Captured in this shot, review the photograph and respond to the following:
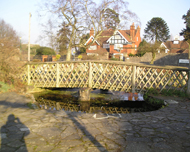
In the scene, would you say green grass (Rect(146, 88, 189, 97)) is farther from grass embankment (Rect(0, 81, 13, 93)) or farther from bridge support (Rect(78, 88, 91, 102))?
grass embankment (Rect(0, 81, 13, 93))

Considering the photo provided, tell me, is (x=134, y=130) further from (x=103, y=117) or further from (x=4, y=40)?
(x=4, y=40)

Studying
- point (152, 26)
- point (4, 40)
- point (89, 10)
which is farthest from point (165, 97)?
point (152, 26)

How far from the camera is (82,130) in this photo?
3.81 m

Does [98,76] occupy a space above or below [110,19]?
below

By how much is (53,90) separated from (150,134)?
8402 millimetres

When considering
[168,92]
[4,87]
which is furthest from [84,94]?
[4,87]

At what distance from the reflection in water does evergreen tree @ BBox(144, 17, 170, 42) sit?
5710 centimetres

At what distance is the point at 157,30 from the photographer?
56.5 metres

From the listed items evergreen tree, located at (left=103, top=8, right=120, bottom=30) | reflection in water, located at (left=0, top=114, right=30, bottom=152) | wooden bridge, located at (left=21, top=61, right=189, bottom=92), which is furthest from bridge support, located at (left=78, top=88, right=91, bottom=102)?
evergreen tree, located at (left=103, top=8, right=120, bottom=30)

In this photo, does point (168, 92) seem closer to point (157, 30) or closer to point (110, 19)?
point (110, 19)

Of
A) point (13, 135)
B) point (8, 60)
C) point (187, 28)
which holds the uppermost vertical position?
point (187, 28)

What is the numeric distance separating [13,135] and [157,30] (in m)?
59.2

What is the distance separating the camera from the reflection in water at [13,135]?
296cm

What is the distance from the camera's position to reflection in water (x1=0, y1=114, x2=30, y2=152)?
9.71 feet
